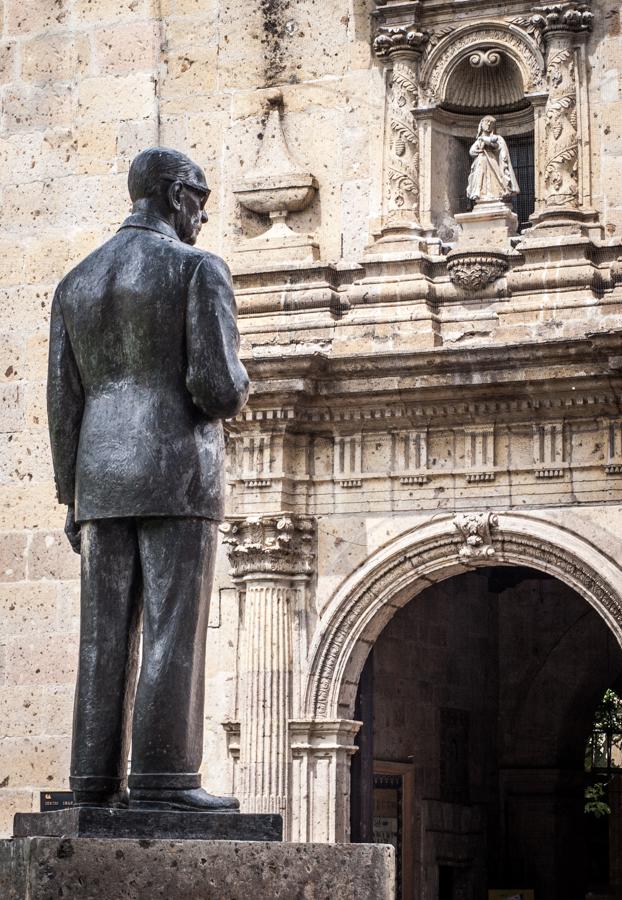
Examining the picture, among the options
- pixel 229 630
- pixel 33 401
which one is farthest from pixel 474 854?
pixel 33 401

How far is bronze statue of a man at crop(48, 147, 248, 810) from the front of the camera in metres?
5.28

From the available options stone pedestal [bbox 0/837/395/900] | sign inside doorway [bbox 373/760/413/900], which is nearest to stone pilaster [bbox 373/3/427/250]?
sign inside doorway [bbox 373/760/413/900]

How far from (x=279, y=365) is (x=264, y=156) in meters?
1.69

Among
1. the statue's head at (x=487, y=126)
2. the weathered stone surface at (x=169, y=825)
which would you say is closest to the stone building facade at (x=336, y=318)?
the statue's head at (x=487, y=126)

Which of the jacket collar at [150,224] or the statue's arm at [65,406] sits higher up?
the jacket collar at [150,224]

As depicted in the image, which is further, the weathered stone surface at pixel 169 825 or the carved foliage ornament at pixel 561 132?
the carved foliage ornament at pixel 561 132

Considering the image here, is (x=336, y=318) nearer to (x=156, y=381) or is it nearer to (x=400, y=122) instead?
(x=400, y=122)

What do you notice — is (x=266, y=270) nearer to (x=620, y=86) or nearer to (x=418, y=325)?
(x=418, y=325)

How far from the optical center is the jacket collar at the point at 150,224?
5.60 m

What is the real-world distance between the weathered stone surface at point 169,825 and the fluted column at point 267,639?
A: 6.86 m

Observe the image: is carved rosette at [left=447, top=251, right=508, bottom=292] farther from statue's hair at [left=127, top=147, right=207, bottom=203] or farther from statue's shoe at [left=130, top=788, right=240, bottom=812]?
statue's shoe at [left=130, top=788, right=240, bottom=812]

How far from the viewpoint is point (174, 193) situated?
18.6 ft

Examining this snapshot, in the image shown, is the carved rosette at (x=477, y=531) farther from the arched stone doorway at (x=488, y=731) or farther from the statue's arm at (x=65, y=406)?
the statue's arm at (x=65, y=406)

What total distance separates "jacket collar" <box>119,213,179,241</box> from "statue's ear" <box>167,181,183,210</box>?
6cm
